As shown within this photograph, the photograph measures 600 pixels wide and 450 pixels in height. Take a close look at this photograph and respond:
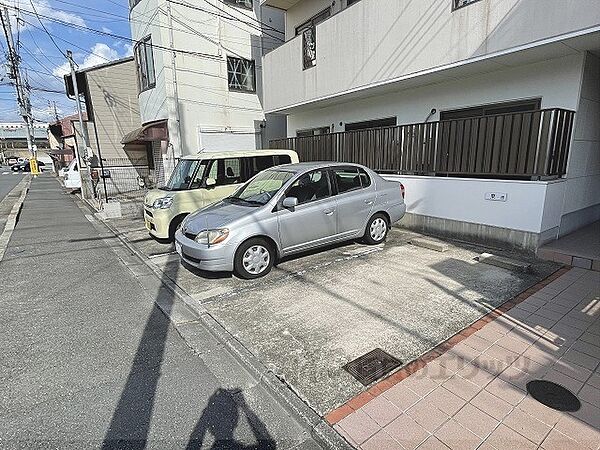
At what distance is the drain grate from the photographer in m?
2.73

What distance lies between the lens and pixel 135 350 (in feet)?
10.7

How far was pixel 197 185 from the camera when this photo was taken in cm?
700

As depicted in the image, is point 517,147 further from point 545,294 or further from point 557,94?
point 545,294

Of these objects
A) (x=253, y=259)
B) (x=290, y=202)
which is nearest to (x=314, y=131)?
(x=290, y=202)

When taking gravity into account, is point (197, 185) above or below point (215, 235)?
above

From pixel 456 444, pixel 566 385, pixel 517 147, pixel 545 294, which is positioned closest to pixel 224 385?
pixel 456 444

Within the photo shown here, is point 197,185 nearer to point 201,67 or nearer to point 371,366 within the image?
point 371,366

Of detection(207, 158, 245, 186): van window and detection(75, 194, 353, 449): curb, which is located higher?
detection(207, 158, 245, 186): van window

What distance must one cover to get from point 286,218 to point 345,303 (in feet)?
5.27

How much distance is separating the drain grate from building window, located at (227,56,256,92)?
13.0 meters

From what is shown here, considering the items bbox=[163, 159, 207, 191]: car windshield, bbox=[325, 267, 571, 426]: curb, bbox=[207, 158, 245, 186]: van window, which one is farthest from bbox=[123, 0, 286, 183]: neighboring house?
bbox=[325, 267, 571, 426]: curb

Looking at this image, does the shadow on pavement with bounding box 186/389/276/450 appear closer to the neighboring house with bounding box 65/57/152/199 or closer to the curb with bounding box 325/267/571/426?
the curb with bounding box 325/267/571/426

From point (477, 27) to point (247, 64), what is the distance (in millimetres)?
10418

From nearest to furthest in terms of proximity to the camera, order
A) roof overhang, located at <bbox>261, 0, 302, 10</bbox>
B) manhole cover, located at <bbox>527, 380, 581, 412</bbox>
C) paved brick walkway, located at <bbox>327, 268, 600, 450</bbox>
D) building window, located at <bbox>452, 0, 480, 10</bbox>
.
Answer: paved brick walkway, located at <bbox>327, 268, 600, 450</bbox>
manhole cover, located at <bbox>527, 380, 581, 412</bbox>
building window, located at <bbox>452, 0, 480, 10</bbox>
roof overhang, located at <bbox>261, 0, 302, 10</bbox>
